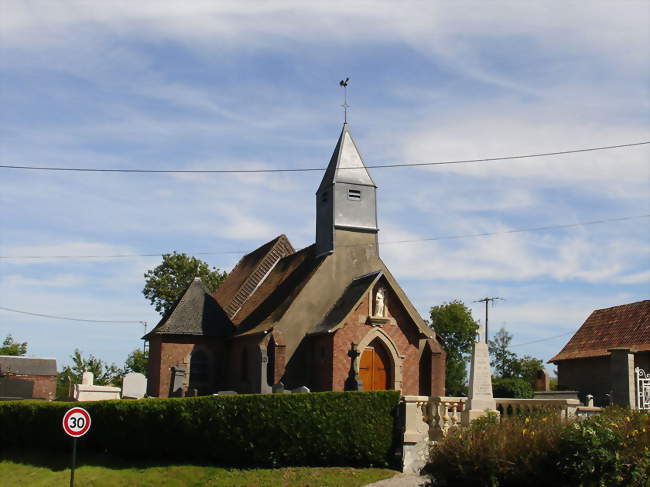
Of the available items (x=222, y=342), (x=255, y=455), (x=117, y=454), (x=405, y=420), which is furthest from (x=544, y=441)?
(x=222, y=342)

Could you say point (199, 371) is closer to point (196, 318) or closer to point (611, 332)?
point (196, 318)

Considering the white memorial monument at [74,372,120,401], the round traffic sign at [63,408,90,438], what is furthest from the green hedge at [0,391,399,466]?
the white memorial monument at [74,372,120,401]

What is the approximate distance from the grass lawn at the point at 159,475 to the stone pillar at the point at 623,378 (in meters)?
9.87

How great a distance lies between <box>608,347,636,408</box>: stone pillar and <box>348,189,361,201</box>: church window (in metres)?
12.9

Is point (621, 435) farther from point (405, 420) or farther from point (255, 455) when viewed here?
point (255, 455)

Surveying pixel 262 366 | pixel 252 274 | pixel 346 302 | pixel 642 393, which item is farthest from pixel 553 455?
pixel 252 274

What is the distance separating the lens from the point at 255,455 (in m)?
19.9

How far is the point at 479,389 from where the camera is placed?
21.0 metres

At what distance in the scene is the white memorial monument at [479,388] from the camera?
20547mm

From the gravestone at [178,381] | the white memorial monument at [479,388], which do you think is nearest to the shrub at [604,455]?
the white memorial monument at [479,388]

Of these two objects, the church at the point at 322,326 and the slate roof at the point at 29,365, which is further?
the slate roof at the point at 29,365

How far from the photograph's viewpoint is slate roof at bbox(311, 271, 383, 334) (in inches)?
1138

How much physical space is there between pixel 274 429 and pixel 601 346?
93.3 feet

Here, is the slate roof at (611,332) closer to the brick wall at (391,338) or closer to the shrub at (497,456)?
the brick wall at (391,338)
